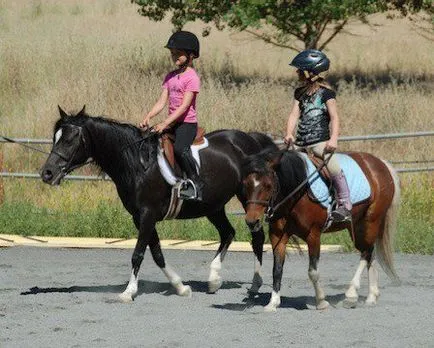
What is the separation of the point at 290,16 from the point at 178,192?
1305 cm

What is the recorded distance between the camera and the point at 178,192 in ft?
33.3

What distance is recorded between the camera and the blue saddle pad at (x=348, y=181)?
927 cm

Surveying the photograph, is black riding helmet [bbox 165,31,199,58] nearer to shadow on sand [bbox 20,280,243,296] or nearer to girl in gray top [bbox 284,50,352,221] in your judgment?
girl in gray top [bbox 284,50,352,221]

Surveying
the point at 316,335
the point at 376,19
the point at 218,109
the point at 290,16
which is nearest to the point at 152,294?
the point at 316,335

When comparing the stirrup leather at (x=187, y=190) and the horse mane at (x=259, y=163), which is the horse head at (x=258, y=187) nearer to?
the horse mane at (x=259, y=163)

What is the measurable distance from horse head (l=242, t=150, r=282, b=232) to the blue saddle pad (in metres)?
0.56

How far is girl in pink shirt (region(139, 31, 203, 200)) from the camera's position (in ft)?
33.1

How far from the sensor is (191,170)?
1031 centimetres

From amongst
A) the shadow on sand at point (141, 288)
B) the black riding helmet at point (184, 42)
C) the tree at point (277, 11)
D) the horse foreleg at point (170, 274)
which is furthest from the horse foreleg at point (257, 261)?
the tree at point (277, 11)

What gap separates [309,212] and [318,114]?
33.1 inches

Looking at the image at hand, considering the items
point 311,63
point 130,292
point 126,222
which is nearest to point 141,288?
point 130,292

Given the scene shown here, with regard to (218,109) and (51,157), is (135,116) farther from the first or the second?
(51,157)

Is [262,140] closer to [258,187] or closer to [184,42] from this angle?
[184,42]

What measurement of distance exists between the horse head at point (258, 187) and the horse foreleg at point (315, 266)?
2.33 feet
